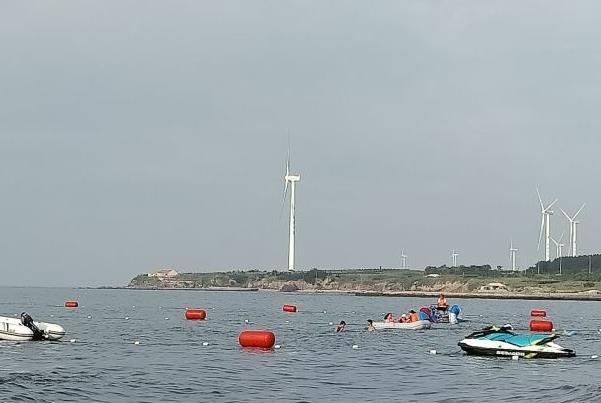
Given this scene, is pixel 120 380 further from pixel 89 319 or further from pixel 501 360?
pixel 89 319

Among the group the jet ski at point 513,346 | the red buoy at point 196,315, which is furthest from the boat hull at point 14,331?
the red buoy at point 196,315

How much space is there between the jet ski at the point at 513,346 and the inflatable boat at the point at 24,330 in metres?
28.9

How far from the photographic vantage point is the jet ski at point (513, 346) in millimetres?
55500

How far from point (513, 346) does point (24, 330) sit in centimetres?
3297

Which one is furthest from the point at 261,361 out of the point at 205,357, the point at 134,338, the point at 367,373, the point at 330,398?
the point at 134,338

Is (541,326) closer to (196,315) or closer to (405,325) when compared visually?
(405,325)

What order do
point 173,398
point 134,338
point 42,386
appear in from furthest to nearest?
point 134,338 < point 42,386 < point 173,398

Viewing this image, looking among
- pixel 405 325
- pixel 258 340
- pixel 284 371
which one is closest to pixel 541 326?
pixel 405 325

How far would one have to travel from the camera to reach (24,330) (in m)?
62.9

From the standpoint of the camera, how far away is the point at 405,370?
49.8m

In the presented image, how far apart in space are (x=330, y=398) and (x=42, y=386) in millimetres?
12795

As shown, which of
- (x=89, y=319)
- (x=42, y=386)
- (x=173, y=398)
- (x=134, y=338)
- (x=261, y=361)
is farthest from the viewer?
(x=89, y=319)

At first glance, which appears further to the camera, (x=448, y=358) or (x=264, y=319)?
(x=264, y=319)

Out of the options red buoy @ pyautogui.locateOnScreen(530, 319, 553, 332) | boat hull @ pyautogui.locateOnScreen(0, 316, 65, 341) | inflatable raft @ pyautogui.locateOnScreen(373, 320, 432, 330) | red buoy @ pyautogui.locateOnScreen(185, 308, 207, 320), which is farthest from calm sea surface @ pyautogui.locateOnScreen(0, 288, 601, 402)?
red buoy @ pyautogui.locateOnScreen(185, 308, 207, 320)
